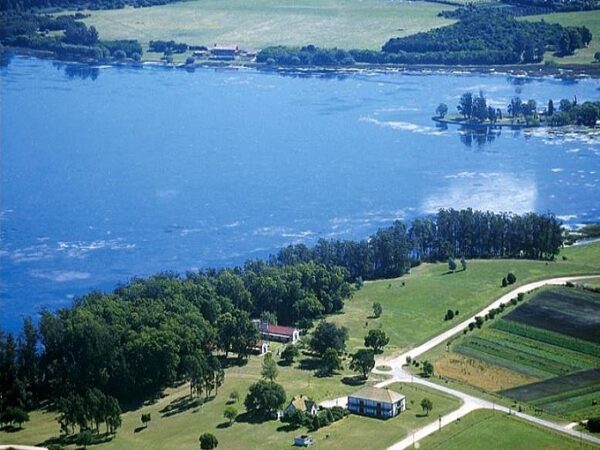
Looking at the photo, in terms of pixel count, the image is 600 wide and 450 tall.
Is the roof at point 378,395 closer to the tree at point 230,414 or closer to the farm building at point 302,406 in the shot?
the farm building at point 302,406

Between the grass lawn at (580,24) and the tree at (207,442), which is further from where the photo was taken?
the grass lawn at (580,24)

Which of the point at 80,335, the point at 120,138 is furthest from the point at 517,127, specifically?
the point at 80,335

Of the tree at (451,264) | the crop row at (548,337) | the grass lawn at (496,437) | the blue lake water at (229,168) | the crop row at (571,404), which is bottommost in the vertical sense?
the grass lawn at (496,437)

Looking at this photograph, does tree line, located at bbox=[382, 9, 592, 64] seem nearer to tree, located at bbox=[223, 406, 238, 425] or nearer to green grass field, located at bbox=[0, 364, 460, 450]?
green grass field, located at bbox=[0, 364, 460, 450]

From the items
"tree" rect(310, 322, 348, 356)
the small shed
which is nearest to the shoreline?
"tree" rect(310, 322, 348, 356)

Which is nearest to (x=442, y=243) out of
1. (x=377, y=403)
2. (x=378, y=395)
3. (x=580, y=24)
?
(x=378, y=395)

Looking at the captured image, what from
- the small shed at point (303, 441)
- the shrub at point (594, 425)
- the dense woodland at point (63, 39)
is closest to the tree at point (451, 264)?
the shrub at point (594, 425)
